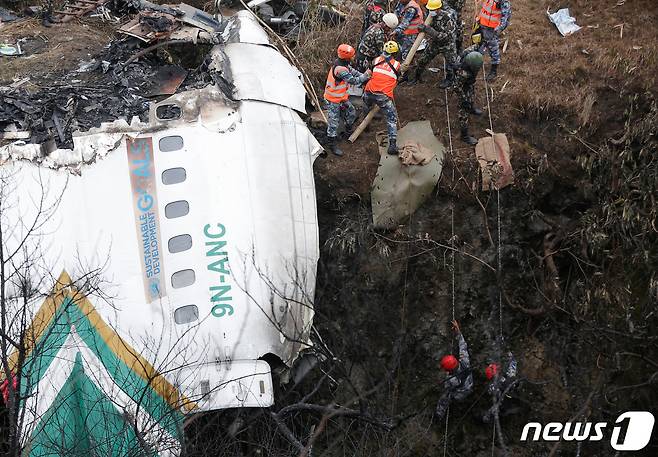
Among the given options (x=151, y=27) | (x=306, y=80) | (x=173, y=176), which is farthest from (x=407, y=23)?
(x=173, y=176)

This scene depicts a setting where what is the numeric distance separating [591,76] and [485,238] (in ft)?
10.5

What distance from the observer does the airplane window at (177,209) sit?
747 cm

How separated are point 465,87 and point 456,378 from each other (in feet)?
12.8

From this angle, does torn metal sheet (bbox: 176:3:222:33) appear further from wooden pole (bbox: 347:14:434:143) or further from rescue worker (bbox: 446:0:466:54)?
rescue worker (bbox: 446:0:466:54)

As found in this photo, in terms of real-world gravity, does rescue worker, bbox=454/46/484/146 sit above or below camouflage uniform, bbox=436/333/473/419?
above

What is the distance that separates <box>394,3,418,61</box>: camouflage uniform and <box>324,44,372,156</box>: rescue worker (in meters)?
1.02

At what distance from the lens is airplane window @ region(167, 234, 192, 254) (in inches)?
293

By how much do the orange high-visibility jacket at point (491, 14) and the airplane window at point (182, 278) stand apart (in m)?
5.81

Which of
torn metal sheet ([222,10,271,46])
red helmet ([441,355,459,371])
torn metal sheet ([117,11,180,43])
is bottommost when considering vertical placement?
red helmet ([441,355,459,371])

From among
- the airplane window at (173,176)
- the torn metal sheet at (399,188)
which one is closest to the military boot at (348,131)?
the torn metal sheet at (399,188)

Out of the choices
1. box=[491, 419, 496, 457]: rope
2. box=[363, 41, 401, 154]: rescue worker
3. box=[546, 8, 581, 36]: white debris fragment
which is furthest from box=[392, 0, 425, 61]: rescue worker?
box=[491, 419, 496, 457]: rope

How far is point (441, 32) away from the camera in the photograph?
10.2 meters

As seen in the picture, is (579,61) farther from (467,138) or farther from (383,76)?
(383,76)

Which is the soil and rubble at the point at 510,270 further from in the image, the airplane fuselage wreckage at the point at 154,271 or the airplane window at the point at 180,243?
the airplane window at the point at 180,243
